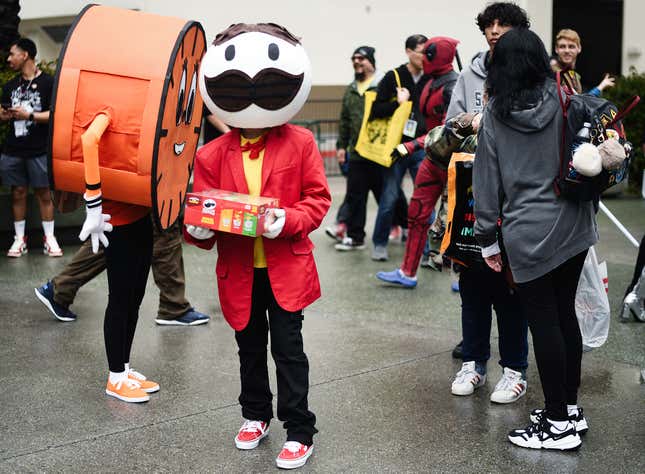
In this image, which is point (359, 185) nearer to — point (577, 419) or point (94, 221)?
point (577, 419)

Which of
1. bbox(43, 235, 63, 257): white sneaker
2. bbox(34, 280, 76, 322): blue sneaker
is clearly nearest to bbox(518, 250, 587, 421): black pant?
bbox(34, 280, 76, 322): blue sneaker

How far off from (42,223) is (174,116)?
5007 millimetres

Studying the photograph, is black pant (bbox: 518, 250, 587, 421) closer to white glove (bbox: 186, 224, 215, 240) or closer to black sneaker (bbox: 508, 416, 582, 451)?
black sneaker (bbox: 508, 416, 582, 451)

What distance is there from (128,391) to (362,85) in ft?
17.1

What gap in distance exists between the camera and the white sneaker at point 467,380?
490cm

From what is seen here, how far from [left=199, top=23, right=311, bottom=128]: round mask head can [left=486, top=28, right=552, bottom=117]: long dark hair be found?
0.84m

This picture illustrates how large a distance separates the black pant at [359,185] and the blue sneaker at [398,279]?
1.63 meters

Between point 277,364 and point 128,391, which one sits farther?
point 128,391

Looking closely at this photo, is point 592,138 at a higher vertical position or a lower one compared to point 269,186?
higher

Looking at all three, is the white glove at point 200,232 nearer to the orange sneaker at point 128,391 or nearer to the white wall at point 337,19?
the orange sneaker at point 128,391

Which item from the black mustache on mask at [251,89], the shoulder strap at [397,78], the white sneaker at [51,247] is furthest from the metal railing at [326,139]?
the black mustache on mask at [251,89]

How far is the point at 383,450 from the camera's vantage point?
4172mm

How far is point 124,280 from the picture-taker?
4.75m

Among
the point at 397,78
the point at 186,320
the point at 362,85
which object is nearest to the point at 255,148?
the point at 186,320
